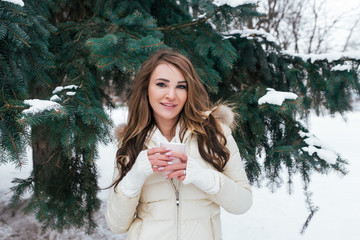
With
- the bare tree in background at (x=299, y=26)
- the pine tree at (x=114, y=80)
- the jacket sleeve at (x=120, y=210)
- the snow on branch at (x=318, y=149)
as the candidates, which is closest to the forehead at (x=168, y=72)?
the pine tree at (x=114, y=80)

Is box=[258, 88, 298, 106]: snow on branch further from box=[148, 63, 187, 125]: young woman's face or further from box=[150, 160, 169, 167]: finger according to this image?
box=[150, 160, 169, 167]: finger

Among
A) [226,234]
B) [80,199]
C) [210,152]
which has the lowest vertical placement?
[226,234]

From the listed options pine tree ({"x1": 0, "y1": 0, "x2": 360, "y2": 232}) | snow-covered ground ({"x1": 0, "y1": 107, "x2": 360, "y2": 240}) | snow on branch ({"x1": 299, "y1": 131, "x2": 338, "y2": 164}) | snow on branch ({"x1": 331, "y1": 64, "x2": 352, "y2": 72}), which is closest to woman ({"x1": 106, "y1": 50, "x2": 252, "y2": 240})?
pine tree ({"x1": 0, "y1": 0, "x2": 360, "y2": 232})

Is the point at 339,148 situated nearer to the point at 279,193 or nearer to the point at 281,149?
the point at 279,193

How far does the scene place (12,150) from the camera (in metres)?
1.32

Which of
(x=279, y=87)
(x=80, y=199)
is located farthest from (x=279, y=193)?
(x=80, y=199)

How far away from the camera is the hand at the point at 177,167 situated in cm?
123

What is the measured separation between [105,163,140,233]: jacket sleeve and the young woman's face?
52 cm

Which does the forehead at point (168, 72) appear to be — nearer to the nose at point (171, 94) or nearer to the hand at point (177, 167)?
the nose at point (171, 94)

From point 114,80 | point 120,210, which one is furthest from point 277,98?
point 114,80

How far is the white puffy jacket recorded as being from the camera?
141cm

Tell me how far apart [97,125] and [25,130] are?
41 cm

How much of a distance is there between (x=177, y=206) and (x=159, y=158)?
0.38 m

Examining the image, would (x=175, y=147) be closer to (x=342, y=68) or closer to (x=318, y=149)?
(x=318, y=149)
